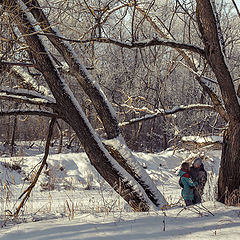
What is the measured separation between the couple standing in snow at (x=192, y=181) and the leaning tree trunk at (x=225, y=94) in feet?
4.40

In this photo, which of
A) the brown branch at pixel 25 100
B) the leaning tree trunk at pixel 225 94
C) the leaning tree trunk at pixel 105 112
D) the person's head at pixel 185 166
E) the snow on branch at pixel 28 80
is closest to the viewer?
the leaning tree trunk at pixel 225 94

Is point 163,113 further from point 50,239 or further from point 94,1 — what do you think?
point 50,239

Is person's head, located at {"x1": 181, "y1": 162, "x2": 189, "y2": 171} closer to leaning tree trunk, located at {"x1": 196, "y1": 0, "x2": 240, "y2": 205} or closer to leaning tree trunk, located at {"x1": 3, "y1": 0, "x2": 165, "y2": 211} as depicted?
leaning tree trunk, located at {"x1": 196, "y1": 0, "x2": 240, "y2": 205}

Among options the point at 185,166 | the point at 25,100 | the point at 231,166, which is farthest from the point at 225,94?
the point at 25,100

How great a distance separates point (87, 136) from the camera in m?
4.17

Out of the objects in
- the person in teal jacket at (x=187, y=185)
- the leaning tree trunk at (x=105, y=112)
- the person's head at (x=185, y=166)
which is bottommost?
the person in teal jacket at (x=187, y=185)

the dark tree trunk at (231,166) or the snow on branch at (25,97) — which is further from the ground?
the snow on branch at (25,97)

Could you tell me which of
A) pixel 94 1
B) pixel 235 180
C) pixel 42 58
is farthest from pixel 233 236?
pixel 94 1

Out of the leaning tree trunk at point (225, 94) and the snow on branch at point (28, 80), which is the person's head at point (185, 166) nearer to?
the leaning tree trunk at point (225, 94)

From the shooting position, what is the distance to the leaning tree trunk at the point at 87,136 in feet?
13.2

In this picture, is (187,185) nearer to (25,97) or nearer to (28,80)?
(25,97)

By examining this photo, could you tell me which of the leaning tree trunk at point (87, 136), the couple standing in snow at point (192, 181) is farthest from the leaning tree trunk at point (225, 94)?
the couple standing in snow at point (192, 181)

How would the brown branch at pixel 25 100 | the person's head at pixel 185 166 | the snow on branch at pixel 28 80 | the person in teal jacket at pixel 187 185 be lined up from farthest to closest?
the person's head at pixel 185 166 < the person in teal jacket at pixel 187 185 < the snow on branch at pixel 28 80 < the brown branch at pixel 25 100

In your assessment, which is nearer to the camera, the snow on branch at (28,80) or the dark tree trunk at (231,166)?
the dark tree trunk at (231,166)
